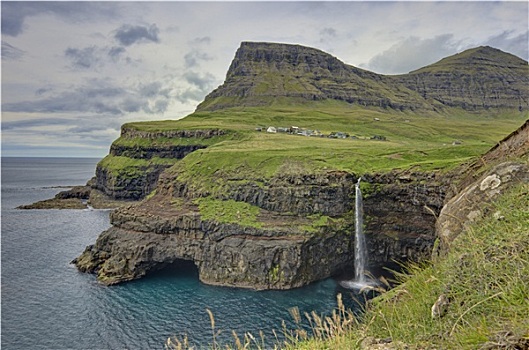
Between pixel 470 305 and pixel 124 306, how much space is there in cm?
5015

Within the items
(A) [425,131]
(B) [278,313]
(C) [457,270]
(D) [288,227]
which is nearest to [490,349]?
(C) [457,270]

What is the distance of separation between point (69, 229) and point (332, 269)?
67.1 metres

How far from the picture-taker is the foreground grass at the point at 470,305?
537 cm

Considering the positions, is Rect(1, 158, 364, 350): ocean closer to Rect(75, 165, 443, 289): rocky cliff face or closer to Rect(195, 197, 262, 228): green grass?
Rect(75, 165, 443, 289): rocky cliff face

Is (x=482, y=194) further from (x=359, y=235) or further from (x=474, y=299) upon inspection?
(x=359, y=235)

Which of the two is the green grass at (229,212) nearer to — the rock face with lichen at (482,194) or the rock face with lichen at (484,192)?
the rock face with lichen at (484,192)

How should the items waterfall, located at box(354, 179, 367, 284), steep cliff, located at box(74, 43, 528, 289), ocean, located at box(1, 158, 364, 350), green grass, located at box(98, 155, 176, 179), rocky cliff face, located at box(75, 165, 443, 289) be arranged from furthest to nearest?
1. green grass, located at box(98, 155, 176, 179)
2. waterfall, located at box(354, 179, 367, 284)
3. steep cliff, located at box(74, 43, 528, 289)
4. rocky cliff face, located at box(75, 165, 443, 289)
5. ocean, located at box(1, 158, 364, 350)

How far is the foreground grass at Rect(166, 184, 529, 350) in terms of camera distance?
5367mm

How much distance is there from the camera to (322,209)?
202 ft

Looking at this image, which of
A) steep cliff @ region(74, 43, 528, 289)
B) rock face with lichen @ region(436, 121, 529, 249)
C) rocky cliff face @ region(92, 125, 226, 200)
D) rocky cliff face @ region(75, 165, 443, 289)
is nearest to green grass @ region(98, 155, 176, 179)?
rocky cliff face @ region(92, 125, 226, 200)

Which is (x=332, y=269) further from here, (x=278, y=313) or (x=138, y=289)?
(x=138, y=289)

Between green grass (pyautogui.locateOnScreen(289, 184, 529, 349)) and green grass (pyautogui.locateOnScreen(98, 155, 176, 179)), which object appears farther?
green grass (pyautogui.locateOnScreen(98, 155, 176, 179))

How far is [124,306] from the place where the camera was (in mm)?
49344

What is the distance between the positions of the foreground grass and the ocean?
25.3 m
